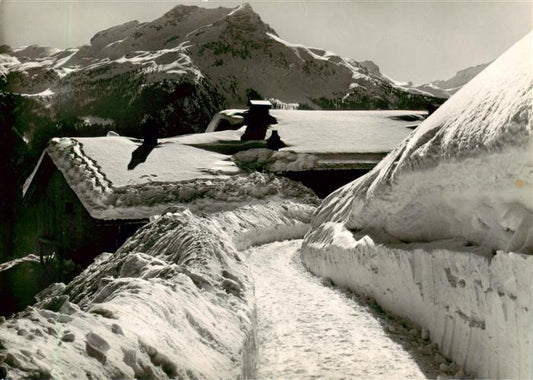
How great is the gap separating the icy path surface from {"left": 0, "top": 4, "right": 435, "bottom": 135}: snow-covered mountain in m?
33.1

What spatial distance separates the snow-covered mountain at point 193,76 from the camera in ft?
135

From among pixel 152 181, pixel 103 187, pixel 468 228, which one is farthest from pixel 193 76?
pixel 468 228

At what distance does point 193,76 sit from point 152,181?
95.7ft

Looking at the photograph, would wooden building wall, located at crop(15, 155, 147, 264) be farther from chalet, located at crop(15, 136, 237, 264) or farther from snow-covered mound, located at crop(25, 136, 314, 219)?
snow-covered mound, located at crop(25, 136, 314, 219)

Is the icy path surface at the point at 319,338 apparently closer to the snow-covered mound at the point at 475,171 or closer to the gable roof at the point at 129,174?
the snow-covered mound at the point at 475,171

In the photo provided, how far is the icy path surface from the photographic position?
4.68m

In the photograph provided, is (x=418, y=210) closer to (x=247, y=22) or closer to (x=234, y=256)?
(x=234, y=256)

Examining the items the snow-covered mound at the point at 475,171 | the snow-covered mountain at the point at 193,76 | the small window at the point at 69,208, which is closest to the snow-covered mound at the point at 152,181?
the small window at the point at 69,208

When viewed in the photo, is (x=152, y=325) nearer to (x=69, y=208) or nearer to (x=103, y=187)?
(x=103, y=187)

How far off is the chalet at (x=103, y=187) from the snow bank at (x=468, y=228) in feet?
33.3

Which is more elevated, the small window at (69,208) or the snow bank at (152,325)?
the snow bank at (152,325)

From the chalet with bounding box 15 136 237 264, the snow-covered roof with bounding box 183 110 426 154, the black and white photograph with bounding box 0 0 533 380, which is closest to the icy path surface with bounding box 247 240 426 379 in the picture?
the black and white photograph with bounding box 0 0 533 380

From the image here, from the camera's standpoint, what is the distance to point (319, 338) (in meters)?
5.56

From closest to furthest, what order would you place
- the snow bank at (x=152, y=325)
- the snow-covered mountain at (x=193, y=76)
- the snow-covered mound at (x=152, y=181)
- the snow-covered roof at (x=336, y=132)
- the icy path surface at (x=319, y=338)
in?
the snow bank at (x=152, y=325)
the icy path surface at (x=319, y=338)
the snow-covered mound at (x=152, y=181)
the snow-covered roof at (x=336, y=132)
the snow-covered mountain at (x=193, y=76)
